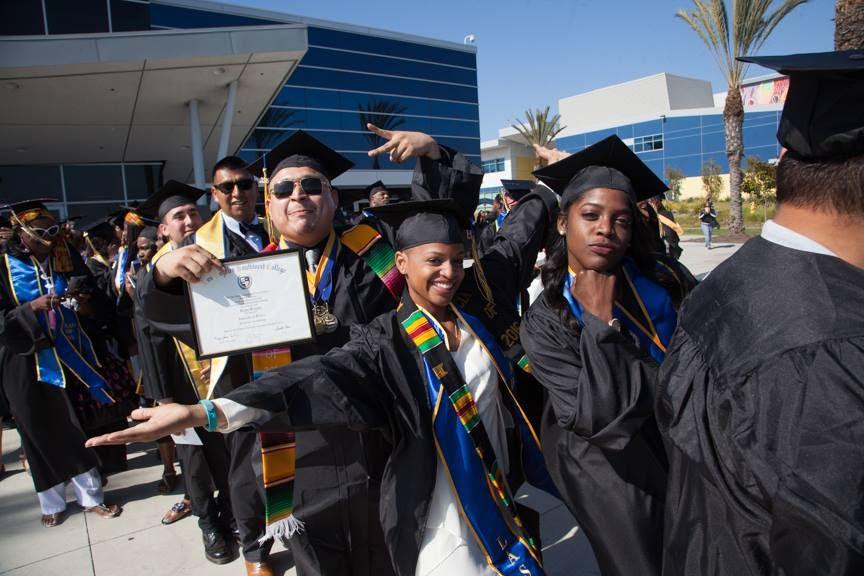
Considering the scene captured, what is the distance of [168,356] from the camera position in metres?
3.61

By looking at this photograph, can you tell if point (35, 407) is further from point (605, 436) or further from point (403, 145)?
point (605, 436)

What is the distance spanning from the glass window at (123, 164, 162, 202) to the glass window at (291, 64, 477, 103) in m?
10.4

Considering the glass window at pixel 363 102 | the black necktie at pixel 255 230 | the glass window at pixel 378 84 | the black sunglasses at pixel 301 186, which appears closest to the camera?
the black sunglasses at pixel 301 186

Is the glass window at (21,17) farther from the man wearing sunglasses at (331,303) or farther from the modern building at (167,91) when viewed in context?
the man wearing sunglasses at (331,303)

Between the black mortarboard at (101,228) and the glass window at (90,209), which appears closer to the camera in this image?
the black mortarboard at (101,228)

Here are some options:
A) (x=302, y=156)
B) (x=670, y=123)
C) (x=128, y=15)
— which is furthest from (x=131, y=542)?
(x=670, y=123)

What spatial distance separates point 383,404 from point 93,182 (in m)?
18.0

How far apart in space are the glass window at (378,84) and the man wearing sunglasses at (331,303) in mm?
25560

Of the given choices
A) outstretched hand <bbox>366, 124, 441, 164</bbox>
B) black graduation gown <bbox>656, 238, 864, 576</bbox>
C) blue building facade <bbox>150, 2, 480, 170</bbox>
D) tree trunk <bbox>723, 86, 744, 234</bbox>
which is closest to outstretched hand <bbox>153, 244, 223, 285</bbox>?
outstretched hand <bbox>366, 124, 441, 164</bbox>

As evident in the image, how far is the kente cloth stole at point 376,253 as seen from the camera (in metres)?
2.57

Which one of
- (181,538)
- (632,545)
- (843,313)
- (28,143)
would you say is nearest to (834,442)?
(843,313)

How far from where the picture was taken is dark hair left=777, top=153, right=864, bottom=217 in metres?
1.03

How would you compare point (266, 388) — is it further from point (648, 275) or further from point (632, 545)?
point (648, 275)

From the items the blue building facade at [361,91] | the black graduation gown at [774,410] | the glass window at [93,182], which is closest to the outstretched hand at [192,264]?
the black graduation gown at [774,410]
